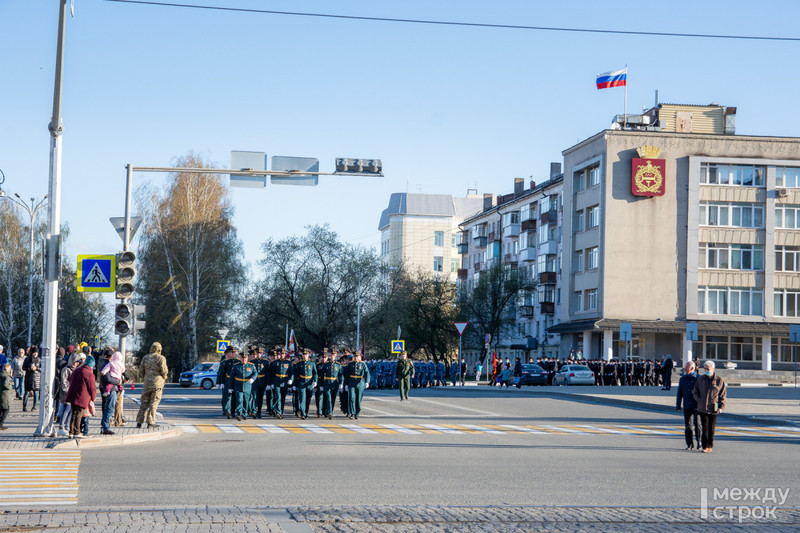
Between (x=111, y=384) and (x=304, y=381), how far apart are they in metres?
7.67

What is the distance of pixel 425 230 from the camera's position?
138 metres

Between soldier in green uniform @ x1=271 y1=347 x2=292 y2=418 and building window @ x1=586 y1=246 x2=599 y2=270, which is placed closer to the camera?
soldier in green uniform @ x1=271 y1=347 x2=292 y2=418

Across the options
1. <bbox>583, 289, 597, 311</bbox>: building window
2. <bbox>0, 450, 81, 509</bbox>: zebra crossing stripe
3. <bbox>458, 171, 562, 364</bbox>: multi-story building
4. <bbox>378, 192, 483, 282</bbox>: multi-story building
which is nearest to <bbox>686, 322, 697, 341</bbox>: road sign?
<bbox>583, 289, 597, 311</bbox>: building window

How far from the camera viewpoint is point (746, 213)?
70.0 meters

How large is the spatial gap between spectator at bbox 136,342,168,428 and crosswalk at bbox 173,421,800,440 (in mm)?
922

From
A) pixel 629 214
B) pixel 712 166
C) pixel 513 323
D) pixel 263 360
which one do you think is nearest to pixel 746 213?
pixel 712 166

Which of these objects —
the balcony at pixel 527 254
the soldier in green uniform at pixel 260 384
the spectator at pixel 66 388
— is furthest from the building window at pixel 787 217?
the spectator at pixel 66 388

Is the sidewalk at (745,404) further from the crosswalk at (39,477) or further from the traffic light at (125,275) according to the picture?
the crosswalk at (39,477)

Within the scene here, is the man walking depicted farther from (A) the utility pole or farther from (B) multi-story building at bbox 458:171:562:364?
(B) multi-story building at bbox 458:171:562:364

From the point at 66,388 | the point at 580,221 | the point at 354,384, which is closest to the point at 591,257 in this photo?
the point at 580,221

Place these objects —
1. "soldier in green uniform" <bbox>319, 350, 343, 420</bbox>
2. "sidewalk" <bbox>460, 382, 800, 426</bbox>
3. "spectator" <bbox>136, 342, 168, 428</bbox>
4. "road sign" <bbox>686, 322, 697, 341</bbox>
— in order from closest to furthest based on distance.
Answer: "spectator" <bbox>136, 342, 168, 428</bbox> → "soldier in green uniform" <bbox>319, 350, 343, 420</bbox> → "sidewalk" <bbox>460, 382, 800, 426</bbox> → "road sign" <bbox>686, 322, 697, 341</bbox>

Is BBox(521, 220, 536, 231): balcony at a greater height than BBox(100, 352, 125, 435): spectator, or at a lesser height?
greater

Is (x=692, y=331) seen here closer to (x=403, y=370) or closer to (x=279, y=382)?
(x=403, y=370)

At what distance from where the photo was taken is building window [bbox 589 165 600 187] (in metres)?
70.1
